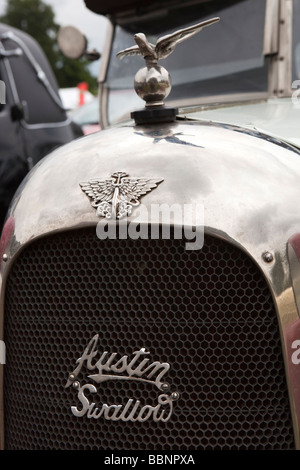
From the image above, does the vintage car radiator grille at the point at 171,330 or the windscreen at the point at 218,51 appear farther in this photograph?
the windscreen at the point at 218,51

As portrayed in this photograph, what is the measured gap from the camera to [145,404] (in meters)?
2.00

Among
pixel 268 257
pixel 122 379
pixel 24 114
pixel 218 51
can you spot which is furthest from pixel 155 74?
pixel 24 114

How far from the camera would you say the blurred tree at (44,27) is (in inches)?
2218

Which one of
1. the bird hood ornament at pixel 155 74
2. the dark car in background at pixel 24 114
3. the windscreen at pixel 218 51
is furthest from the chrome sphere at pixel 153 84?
the dark car in background at pixel 24 114

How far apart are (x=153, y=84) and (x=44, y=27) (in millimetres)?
58274

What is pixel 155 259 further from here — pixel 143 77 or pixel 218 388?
pixel 143 77

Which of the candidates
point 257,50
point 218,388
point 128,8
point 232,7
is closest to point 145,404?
point 218,388

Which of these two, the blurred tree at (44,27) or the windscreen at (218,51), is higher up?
the blurred tree at (44,27)

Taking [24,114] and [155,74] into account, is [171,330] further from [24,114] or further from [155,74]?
[24,114]

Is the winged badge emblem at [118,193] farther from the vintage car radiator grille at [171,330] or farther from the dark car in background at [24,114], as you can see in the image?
the dark car in background at [24,114]

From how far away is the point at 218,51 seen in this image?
10.6ft

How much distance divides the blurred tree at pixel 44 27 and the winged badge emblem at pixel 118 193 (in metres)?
55.2

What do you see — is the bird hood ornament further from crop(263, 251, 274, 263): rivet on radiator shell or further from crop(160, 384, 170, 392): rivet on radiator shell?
crop(160, 384, 170, 392): rivet on radiator shell

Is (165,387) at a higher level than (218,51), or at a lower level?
lower
